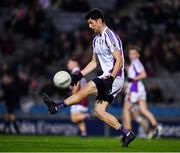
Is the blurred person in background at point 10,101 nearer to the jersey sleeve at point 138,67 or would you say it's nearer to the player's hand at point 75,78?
the jersey sleeve at point 138,67

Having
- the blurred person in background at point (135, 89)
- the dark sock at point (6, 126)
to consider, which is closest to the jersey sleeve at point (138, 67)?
the blurred person in background at point (135, 89)

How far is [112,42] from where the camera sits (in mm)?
15195

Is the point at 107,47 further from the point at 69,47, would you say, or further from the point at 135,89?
the point at 69,47

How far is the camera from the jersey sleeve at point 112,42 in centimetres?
1513

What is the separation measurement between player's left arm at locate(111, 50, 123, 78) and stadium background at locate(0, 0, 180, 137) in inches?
446

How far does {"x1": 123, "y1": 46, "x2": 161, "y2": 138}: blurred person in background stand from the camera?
2148 cm

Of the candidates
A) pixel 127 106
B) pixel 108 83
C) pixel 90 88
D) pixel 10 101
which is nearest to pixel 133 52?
pixel 127 106

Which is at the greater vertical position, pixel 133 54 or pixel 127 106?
pixel 133 54

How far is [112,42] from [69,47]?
47.7 feet

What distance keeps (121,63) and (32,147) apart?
238 centimetres

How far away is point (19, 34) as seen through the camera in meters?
31.3

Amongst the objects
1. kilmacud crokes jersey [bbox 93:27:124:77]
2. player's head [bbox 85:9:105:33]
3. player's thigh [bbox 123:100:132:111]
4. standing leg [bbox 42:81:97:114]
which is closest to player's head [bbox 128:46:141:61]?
player's thigh [bbox 123:100:132:111]

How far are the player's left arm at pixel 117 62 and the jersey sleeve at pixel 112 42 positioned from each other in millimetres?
91

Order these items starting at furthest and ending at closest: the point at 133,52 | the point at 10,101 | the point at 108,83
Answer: the point at 10,101, the point at 133,52, the point at 108,83
